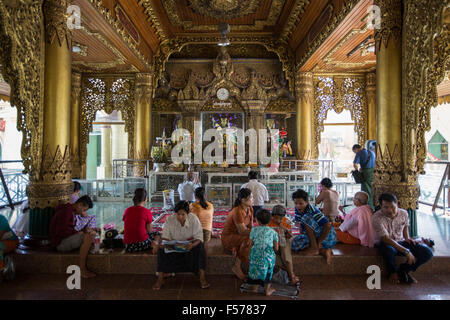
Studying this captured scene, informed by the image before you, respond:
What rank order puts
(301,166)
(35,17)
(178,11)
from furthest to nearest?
(301,166) < (178,11) < (35,17)

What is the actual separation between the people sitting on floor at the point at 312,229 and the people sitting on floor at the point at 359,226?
43 centimetres

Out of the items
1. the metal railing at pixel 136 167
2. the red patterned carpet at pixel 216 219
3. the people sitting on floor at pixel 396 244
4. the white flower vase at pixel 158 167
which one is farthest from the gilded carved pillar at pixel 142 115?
the people sitting on floor at pixel 396 244

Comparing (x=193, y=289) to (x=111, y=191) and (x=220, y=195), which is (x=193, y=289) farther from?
(x=111, y=191)

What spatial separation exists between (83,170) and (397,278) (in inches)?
351

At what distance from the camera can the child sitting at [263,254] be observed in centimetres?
288

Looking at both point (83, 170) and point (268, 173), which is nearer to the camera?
point (268, 173)

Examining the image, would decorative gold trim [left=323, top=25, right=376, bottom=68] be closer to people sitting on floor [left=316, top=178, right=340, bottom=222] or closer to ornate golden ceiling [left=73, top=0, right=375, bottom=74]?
ornate golden ceiling [left=73, top=0, right=375, bottom=74]

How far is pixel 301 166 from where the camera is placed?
913 cm

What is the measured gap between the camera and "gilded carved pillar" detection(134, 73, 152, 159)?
894cm

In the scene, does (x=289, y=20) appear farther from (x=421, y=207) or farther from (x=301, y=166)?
(x=421, y=207)

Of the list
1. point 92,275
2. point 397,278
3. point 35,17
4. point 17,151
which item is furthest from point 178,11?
point 17,151

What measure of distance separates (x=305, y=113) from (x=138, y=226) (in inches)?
275

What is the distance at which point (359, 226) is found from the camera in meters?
3.65

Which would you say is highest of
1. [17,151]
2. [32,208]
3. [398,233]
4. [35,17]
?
[35,17]
